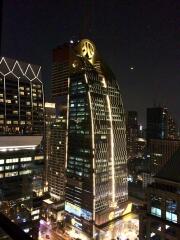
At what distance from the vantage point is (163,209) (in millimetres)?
8602

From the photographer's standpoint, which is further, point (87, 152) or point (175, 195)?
point (87, 152)

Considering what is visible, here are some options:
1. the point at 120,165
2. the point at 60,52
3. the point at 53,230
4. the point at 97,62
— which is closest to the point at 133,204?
the point at 120,165

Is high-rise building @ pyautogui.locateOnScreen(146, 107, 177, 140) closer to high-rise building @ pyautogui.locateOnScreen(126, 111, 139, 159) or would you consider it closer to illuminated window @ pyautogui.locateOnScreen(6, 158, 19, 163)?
high-rise building @ pyautogui.locateOnScreen(126, 111, 139, 159)

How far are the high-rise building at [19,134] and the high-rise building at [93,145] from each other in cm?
339

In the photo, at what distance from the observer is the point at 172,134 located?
3634 cm

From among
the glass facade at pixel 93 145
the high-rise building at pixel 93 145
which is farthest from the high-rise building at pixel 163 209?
the glass facade at pixel 93 145

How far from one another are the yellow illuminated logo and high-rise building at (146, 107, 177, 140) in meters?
15.7

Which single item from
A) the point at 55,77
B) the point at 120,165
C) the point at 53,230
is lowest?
the point at 53,230

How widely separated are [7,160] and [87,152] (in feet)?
22.9

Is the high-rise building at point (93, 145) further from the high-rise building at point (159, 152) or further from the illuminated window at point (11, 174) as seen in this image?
the high-rise building at point (159, 152)

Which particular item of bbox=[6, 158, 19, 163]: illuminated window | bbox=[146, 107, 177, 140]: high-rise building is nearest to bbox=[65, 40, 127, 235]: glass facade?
bbox=[6, 158, 19, 163]: illuminated window

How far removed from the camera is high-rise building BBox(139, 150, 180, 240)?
27.0 ft

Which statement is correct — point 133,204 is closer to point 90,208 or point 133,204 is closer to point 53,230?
point 90,208

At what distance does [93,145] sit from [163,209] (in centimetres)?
1037
